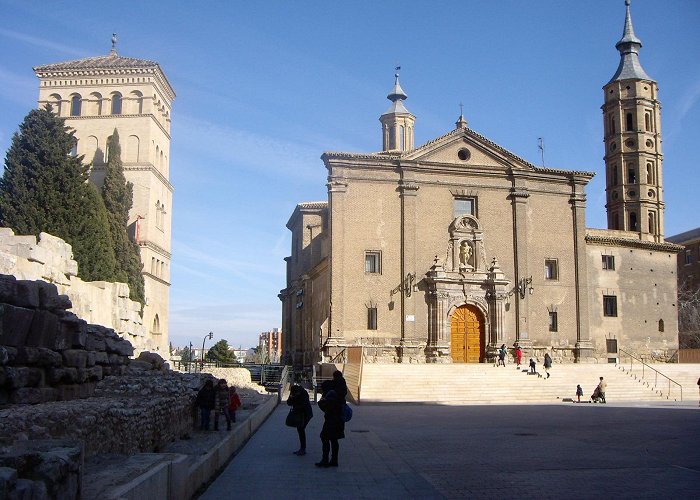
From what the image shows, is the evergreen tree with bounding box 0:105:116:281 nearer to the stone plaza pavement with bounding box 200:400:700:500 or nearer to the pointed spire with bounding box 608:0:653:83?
the stone plaza pavement with bounding box 200:400:700:500

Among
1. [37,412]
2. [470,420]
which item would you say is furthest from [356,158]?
[37,412]

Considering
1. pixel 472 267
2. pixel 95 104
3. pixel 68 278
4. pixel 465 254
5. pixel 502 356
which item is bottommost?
pixel 502 356

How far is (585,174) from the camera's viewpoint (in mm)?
43438

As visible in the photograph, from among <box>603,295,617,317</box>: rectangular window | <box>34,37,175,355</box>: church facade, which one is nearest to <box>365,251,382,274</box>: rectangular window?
<box>603,295,617,317</box>: rectangular window

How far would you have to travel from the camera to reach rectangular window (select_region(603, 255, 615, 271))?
44406 mm

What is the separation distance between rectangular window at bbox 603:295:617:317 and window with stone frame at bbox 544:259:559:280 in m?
4.09

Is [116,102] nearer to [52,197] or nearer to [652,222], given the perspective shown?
[52,197]

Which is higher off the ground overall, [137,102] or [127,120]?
[137,102]

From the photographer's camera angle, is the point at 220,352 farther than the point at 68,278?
Yes

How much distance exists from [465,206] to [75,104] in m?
34.1

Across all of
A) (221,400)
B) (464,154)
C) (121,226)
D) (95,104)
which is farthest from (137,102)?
(221,400)

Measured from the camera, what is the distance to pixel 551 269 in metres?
42.4

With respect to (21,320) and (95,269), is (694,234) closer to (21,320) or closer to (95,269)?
(95,269)

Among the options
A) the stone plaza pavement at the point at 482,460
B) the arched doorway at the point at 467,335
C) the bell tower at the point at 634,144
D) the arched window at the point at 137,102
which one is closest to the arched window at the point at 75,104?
the arched window at the point at 137,102
